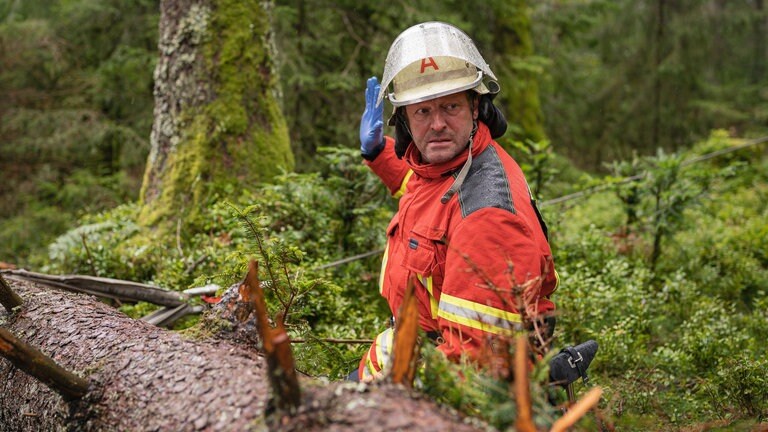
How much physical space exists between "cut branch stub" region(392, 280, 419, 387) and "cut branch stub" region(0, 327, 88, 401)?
1.19 metres

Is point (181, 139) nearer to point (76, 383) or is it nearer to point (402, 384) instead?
point (76, 383)

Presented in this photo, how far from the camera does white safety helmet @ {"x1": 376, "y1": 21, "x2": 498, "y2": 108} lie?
2.61m

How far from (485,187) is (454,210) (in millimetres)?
157

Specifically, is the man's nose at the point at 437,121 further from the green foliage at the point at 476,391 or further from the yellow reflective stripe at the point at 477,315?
the green foliage at the point at 476,391

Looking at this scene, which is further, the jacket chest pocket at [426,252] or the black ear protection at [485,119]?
the black ear protection at [485,119]

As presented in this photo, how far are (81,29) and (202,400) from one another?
8886mm

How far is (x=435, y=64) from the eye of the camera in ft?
8.71

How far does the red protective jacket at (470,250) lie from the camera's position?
203 cm

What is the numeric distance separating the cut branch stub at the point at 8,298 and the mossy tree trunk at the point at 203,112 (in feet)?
7.51

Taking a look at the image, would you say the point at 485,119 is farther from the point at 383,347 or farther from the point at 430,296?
the point at 383,347

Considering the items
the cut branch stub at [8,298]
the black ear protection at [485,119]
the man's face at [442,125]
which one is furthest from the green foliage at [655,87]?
the cut branch stub at [8,298]

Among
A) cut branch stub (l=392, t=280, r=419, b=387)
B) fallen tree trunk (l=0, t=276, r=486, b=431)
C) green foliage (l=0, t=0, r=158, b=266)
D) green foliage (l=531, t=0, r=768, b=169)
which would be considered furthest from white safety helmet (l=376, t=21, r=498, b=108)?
green foliage (l=531, t=0, r=768, b=169)

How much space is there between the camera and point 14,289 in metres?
2.92

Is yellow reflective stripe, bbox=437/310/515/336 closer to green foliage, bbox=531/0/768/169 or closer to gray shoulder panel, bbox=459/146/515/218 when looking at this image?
gray shoulder panel, bbox=459/146/515/218
